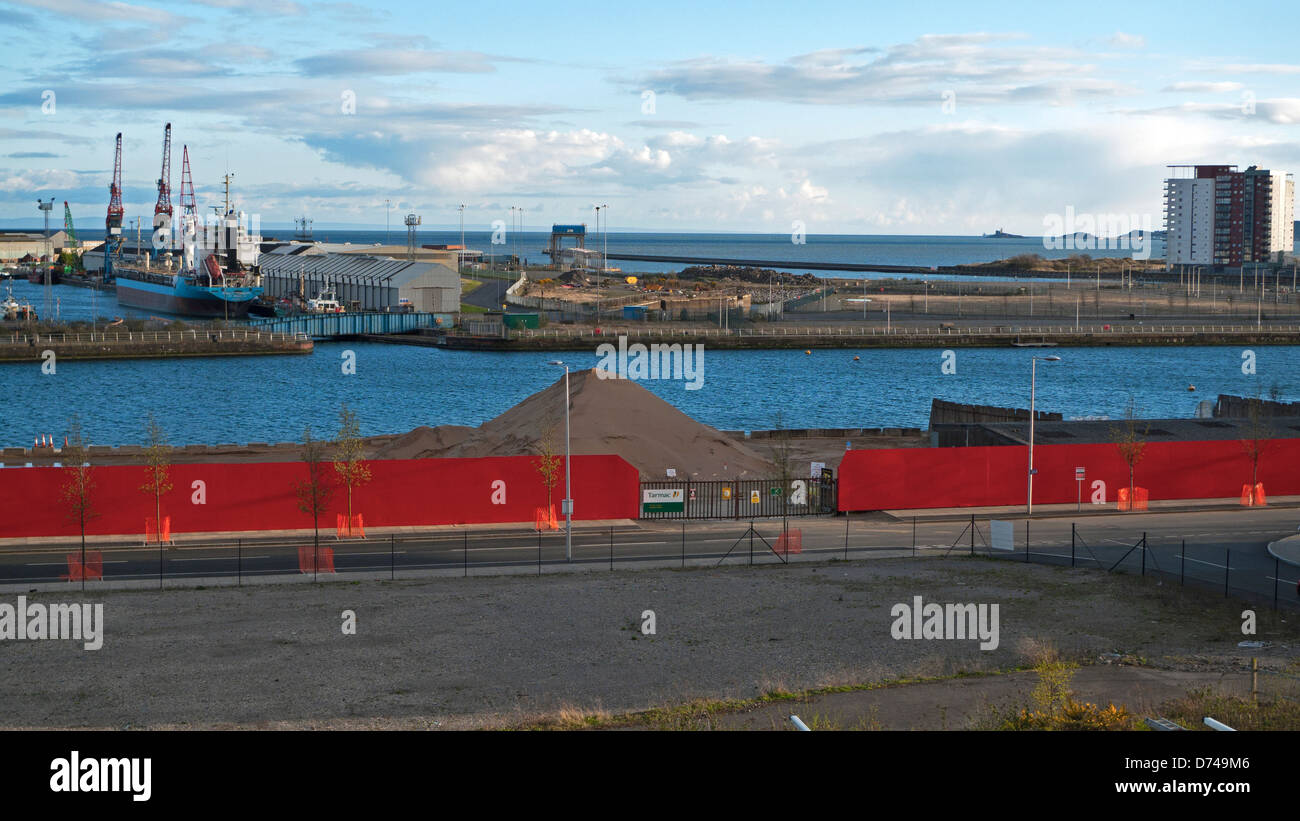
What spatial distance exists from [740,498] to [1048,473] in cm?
1018

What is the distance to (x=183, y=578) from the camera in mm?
30516

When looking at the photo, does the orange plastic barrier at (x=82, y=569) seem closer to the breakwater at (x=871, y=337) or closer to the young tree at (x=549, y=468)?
the young tree at (x=549, y=468)

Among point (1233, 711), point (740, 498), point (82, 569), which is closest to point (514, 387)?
point (740, 498)

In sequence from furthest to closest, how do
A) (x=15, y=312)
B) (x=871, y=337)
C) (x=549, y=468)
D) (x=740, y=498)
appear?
(x=15, y=312) < (x=871, y=337) < (x=740, y=498) < (x=549, y=468)

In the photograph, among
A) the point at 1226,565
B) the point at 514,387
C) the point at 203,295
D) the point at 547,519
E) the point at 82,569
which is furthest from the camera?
the point at 203,295

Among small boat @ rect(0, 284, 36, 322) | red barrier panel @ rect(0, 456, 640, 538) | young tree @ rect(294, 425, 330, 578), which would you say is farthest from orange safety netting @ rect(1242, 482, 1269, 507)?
small boat @ rect(0, 284, 36, 322)

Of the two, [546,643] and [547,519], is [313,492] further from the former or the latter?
[546,643]

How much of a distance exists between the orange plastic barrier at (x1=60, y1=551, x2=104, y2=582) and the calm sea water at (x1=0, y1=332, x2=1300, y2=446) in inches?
1366

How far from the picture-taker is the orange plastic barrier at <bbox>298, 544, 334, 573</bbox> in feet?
103

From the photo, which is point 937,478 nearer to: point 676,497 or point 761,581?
point 676,497

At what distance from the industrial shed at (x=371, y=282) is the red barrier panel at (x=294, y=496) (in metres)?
96.8

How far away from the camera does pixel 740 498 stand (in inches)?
1601
